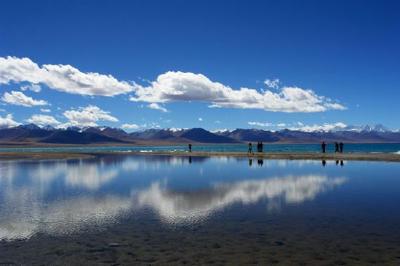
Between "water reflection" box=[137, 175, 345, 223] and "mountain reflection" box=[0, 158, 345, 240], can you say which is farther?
"water reflection" box=[137, 175, 345, 223]

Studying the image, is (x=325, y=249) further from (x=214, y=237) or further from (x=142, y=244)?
(x=142, y=244)

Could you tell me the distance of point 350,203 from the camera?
25625 millimetres

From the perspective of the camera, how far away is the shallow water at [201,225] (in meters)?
→ 14.7

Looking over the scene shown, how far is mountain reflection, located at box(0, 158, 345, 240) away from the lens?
2012cm

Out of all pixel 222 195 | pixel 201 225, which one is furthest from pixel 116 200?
pixel 201 225

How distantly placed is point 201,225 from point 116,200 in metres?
9.60

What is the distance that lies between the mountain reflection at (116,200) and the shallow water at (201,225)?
2.3 inches

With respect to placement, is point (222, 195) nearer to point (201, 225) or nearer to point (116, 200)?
point (116, 200)

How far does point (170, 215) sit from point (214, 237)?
5271 mm

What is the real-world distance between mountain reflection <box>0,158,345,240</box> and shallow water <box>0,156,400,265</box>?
0.20 feet

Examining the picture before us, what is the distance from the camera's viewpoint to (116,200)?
27.0m

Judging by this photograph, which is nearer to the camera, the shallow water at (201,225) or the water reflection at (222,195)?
the shallow water at (201,225)

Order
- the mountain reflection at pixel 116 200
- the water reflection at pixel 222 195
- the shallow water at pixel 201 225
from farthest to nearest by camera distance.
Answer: the water reflection at pixel 222 195 < the mountain reflection at pixel 116 200 < the shallow water at pixel 201 225

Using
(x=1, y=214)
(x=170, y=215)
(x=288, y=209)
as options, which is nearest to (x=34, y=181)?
(x=1, y=214)
